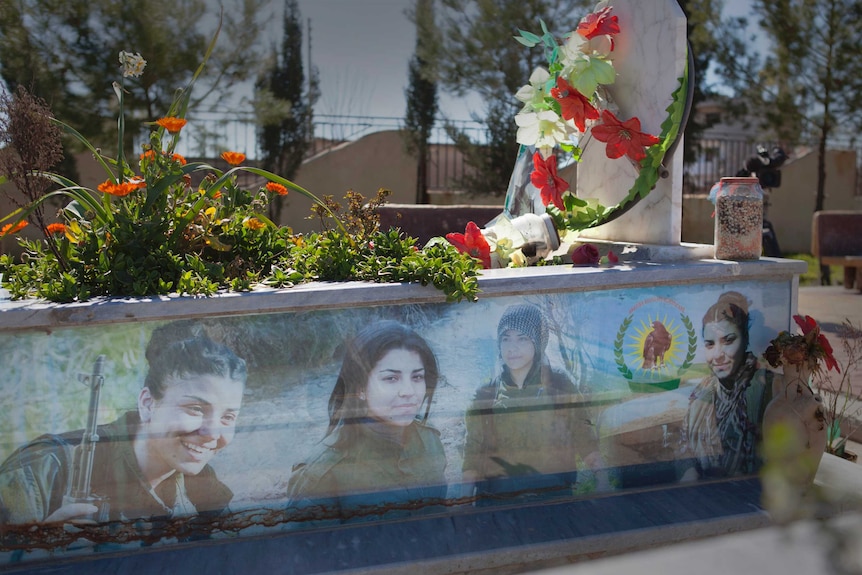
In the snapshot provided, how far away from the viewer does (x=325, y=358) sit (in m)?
2.54

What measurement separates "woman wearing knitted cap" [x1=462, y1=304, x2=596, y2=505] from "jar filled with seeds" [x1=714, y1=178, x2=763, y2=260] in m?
0.91

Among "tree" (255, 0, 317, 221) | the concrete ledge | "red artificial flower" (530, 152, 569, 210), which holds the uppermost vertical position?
"tree" (255, 0, 317, 221)

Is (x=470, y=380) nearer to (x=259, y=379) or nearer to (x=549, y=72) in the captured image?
(x=259, y=379)

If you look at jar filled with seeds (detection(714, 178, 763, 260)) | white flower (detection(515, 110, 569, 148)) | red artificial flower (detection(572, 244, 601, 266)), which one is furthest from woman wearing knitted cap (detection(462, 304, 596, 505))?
white flower (detection(515, 110, 569, 148))

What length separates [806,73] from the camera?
12.7m

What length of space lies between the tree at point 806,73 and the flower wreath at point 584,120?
34.5 ft

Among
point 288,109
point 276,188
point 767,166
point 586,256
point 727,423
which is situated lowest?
point 727,423

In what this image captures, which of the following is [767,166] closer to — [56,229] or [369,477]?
[369,477]

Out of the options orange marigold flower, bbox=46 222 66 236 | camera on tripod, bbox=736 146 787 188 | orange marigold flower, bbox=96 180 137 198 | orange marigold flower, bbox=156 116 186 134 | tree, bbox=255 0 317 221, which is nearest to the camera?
orange marigold flower, bbox=96 180 137 198

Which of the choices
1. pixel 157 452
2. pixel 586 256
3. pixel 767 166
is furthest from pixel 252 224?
pixel 767 166

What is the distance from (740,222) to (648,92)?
0.71 metres

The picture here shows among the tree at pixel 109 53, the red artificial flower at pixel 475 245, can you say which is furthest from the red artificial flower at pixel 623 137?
the tree at pixel 109 53

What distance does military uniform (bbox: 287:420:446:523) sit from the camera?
2568 millimetres

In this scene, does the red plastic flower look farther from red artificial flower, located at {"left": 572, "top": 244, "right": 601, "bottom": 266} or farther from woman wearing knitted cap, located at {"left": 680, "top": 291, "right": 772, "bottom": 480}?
red artificial flower, located at {"left": 572, "top": 244, "right": 601, "bottom": 266}
